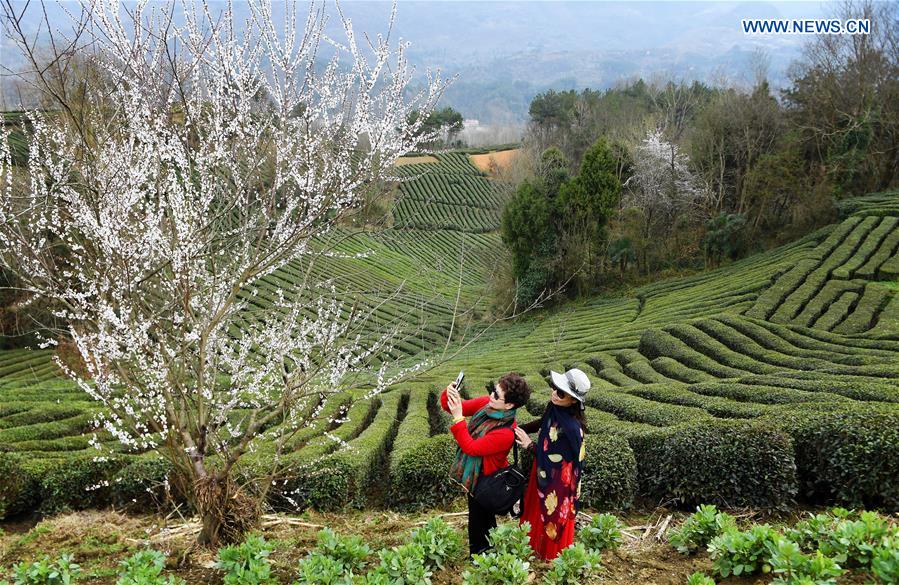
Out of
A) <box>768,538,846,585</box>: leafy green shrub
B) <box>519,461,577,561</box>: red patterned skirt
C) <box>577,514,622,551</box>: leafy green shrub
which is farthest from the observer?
<box>577,514,622,551</box>: leafy green shrub

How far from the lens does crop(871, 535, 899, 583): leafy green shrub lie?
3645 mm

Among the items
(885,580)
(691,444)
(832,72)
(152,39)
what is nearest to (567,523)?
(885,580)

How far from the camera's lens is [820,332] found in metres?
17.4

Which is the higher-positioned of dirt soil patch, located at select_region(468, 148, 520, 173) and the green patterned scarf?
dirt soil patch, located at select_region(468, 148, 520, 173)

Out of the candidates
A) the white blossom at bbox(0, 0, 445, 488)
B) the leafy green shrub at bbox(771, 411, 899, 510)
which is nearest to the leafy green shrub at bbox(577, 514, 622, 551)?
the white blossom at bbox(0, 0, 445, 488)

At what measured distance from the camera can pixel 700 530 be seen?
5.10 m

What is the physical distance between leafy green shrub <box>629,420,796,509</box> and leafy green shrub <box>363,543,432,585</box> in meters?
4.96

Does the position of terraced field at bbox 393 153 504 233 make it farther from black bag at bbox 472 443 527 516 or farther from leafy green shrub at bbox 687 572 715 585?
leafy green shrub at bbox 687 572 715 585

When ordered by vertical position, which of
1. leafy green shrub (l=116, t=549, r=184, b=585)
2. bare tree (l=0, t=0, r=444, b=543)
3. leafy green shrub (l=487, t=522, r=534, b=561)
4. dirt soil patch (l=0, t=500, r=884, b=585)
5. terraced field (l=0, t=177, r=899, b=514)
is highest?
bare tree (l=0, t=0, r=444, b=543)

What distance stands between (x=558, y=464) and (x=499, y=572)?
1.03m

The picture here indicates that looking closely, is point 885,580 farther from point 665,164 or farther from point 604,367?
point 665,164

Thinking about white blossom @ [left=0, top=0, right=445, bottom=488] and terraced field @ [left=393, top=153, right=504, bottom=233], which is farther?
terraced field @ [left=393, top=153, right=504, bottom=233]

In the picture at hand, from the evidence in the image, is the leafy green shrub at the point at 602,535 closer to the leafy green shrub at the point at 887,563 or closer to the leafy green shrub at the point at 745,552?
the leafy green shrub at the point at 745,552

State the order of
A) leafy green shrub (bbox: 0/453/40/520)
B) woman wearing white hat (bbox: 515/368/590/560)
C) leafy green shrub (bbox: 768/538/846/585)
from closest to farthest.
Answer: leafy green shrub (bbox: 768/538/846/585)
woman wearing white hat (bbox: 515/368/590/560)
leafy green shrub (bbox: 0/453/40/520)
